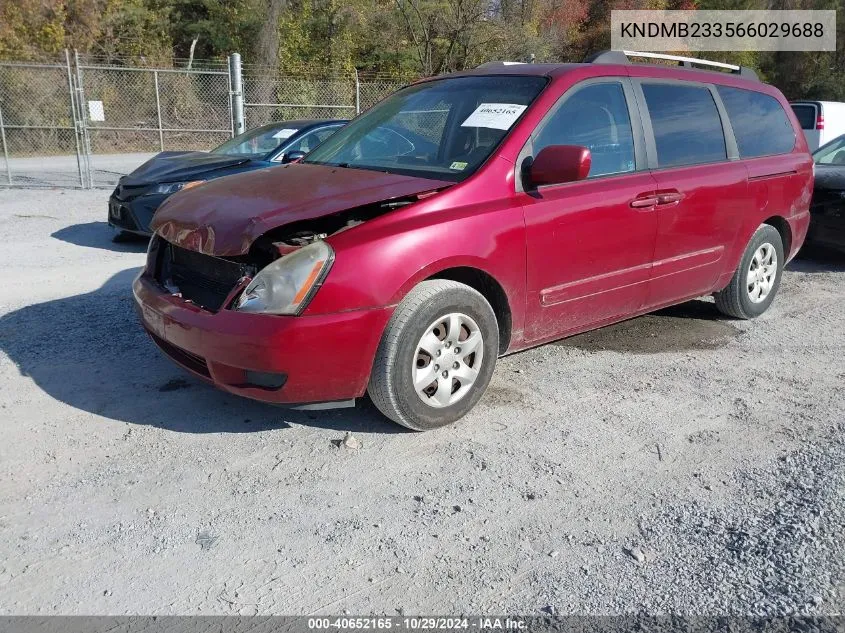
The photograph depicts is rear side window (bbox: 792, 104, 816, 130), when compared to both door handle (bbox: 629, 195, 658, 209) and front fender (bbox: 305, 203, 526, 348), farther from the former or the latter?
front fender (bbox: 305, 203, 526, 348)

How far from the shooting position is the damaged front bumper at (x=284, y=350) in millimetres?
3184

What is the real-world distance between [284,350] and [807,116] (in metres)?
15.2

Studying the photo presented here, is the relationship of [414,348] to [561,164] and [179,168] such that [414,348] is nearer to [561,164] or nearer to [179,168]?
[561,164]

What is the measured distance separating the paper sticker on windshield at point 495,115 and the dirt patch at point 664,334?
176 cm

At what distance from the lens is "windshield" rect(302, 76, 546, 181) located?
3.96 meters

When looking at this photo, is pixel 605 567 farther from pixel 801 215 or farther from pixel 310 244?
pixel 801 215

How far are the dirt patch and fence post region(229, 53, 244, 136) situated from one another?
34.5 feet

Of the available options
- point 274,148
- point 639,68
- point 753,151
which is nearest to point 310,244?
point 639,68

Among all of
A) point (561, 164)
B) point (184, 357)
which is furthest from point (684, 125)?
point (184, 357)

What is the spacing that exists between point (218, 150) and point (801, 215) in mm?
6792

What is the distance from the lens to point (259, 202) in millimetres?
3594

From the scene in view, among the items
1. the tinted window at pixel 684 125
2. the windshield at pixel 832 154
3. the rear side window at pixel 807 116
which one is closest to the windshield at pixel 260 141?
the tinted window at pixel 684 125

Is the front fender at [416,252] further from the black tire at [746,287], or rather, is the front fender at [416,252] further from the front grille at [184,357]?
the black tire at [746,287]

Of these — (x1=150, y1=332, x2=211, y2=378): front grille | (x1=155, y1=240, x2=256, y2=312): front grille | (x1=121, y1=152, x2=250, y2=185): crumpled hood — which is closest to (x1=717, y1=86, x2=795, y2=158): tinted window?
(x1=155, y1=240, x2=256, y2=312): front grille
